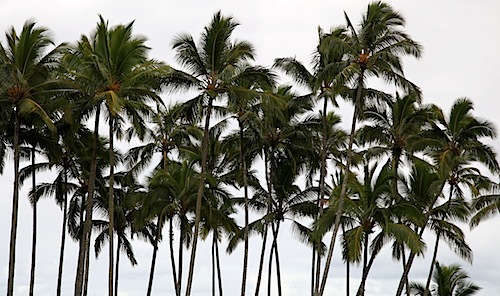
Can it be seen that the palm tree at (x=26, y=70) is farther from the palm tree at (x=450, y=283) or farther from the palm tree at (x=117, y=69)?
the palm tree at (x=450, y=283)

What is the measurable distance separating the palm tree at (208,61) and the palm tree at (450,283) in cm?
1870

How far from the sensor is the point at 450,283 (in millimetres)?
45188

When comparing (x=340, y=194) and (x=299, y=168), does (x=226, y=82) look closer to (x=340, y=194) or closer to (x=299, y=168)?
(x=340, y=194)

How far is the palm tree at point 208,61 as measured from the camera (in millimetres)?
30109

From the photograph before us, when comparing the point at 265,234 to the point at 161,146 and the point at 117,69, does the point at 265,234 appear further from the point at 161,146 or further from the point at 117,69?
the point at 117,69

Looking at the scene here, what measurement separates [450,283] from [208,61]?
70.8 ft

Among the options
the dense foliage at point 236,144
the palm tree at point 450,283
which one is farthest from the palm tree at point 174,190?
the palm tree at point 450,283

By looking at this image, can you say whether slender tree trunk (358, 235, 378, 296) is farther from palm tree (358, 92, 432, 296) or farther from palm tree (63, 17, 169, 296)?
palm tree (63, 17, 169, 296)

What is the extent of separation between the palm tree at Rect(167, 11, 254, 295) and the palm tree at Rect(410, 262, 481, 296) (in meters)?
18.7

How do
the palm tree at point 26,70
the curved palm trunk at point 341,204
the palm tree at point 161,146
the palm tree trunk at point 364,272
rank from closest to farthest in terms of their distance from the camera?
the palm tree at point 26,70 < the curved palm trunk at point 341,204 < the palm tree trunk at point 364,272 < the palm tree at point 161,146

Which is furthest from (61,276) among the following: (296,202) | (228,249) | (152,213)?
(296,202)

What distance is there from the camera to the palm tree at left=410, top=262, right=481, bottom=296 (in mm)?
44550

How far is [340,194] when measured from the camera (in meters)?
32.2

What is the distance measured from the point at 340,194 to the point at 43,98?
1138cm
